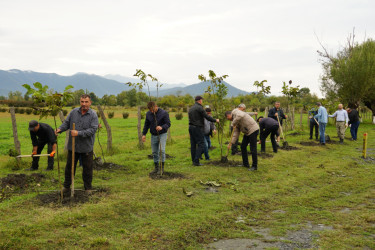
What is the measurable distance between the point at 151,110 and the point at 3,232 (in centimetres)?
442

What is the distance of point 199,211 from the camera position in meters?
5.45

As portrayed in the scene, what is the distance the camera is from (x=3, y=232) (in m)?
4.20

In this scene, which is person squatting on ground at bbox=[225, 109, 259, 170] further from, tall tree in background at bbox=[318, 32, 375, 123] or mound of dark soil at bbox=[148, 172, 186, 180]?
tall tree in background at bbox=[318, 32, 375, 123]

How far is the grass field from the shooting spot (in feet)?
14.0

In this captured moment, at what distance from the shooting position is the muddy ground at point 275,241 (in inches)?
163

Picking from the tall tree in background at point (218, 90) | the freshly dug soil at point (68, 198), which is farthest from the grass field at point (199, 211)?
the tall tree in background at point (218, 90)

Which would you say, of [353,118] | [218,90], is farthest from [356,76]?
[218,90]

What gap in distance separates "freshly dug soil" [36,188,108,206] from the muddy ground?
287cm

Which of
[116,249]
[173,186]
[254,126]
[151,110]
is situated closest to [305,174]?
[254,126]

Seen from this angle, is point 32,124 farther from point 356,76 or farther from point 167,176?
point 356,76

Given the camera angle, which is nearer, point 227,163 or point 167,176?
point 167,176

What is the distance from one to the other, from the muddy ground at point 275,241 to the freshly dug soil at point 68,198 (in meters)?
2.87

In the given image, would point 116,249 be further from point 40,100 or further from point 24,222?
point 40,100

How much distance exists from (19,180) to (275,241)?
236 inches
